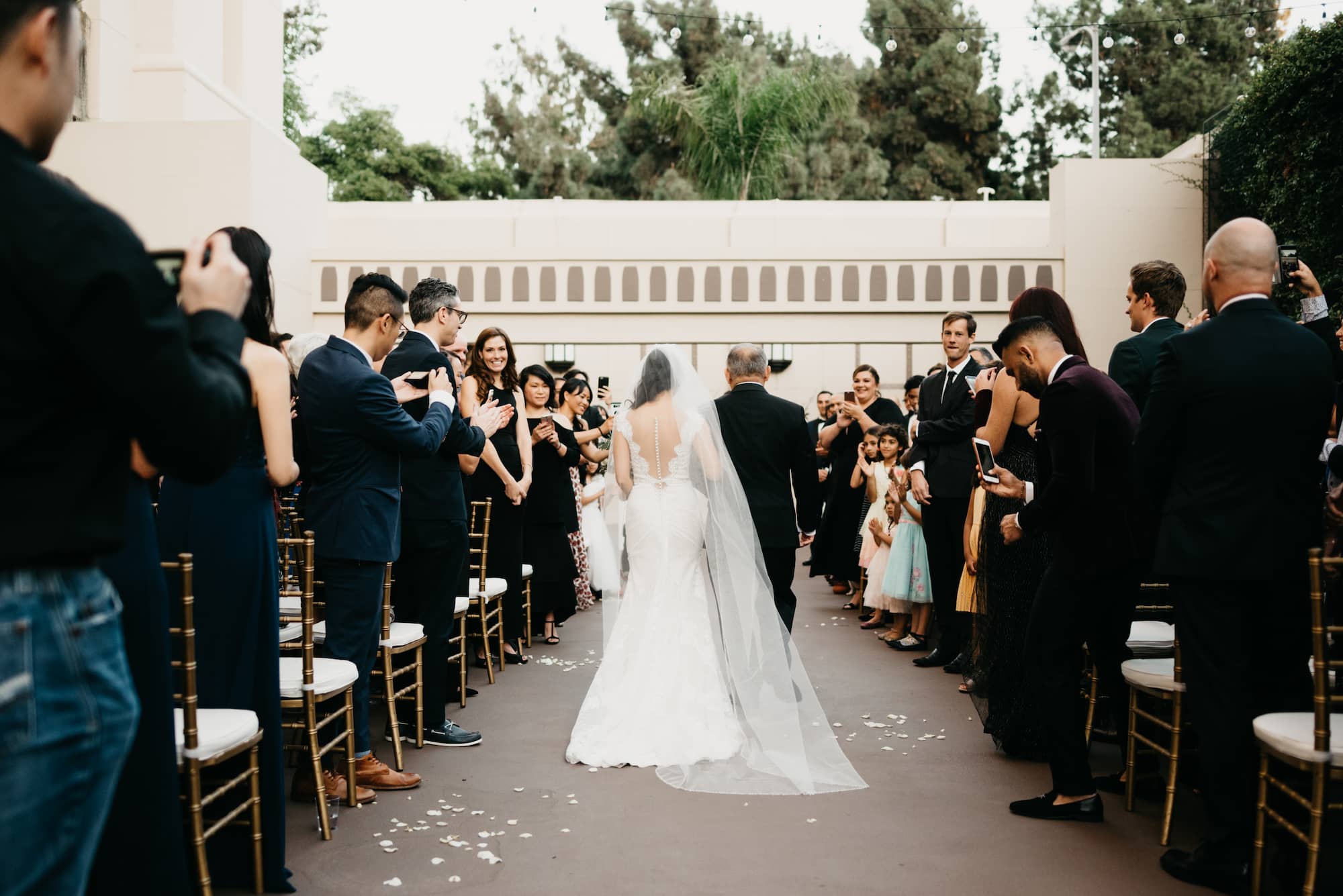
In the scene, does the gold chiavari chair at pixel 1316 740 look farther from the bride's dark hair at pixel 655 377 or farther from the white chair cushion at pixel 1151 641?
the bride's dark hair at pixel 655 377

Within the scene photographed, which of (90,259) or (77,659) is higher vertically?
(90,259)

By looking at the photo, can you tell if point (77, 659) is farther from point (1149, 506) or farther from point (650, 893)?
point (1149, 506)

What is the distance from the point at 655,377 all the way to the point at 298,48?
33.1m

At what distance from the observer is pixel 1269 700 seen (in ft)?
12.0

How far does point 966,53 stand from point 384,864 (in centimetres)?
3738

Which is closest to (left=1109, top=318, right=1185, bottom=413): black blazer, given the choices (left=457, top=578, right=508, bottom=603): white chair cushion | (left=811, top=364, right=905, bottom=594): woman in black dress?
(left=457, top=578, right=508, bottom=603): white chair cushion

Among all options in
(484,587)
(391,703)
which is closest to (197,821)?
(391,703)

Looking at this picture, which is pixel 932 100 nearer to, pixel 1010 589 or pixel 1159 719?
pixel 1010 589

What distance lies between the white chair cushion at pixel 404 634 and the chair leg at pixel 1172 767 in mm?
3018

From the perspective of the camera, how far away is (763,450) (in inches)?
251

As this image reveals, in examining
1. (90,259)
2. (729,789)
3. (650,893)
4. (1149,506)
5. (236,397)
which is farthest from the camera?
(729,789)

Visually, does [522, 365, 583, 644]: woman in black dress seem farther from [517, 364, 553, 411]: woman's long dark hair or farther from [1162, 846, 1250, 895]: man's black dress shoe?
[1162, 846, 1250, 895]: man's black dress shoe

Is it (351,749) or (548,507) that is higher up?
(548,507)

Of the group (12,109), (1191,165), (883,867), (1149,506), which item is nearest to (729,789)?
(883,867)
